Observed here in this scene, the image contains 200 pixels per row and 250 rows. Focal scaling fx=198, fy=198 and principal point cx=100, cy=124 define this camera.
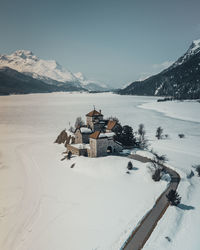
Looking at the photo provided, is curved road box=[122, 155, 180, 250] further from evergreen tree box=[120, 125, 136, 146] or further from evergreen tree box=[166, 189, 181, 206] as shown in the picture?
evergreen tree box=[120, 125, 136, 146]

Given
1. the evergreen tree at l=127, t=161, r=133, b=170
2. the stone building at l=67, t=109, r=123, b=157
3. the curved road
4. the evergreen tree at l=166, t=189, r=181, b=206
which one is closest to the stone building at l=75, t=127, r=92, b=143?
the stone building at l=67, t=109, r=123, b=157

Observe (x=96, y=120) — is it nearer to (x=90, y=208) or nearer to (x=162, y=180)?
(x=162, y=180)

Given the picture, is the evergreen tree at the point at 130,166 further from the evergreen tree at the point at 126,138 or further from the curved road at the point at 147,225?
the evergreen tree at the point at 126,138

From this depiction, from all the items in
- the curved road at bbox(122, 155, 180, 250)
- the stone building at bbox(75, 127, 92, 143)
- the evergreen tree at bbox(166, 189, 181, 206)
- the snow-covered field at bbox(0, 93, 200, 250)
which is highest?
the stone building at bbox(75, 127, 92, 143)

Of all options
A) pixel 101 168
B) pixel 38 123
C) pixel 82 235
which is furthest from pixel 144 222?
pixel 38 123

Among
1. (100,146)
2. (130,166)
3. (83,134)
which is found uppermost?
(83,134)

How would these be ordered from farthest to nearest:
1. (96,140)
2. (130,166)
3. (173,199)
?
(96,140) < (130,166) < (173,199)

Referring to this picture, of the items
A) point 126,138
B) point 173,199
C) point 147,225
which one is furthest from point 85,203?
point 126,138

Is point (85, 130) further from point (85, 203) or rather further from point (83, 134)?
point (85, 203)

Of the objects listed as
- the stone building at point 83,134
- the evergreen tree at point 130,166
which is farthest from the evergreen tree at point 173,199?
the stone building at point 83,134
